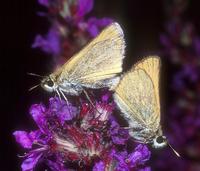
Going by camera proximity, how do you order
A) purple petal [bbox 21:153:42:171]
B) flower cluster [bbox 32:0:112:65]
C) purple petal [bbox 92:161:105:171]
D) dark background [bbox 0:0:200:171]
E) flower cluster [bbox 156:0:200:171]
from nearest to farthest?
1. purple petal [bbox 92:161:105:171]
2. purple petal [bbox 21:153:42:171]
3. flower cluster [bbox 32:0:112:65]
4. flower cluster [bbox 156:0:200:171]
5. dark background [bbox 0:0:200:171]

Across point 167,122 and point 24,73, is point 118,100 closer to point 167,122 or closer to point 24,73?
point 167,122

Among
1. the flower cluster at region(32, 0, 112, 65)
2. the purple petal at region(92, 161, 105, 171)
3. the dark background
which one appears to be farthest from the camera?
the dark background

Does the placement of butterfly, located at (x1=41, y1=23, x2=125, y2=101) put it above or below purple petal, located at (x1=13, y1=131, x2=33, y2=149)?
above

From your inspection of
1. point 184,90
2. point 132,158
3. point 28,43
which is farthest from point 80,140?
point 28,43

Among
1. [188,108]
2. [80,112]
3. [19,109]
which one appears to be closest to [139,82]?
[80,112]

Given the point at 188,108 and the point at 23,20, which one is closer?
the point at 188,108

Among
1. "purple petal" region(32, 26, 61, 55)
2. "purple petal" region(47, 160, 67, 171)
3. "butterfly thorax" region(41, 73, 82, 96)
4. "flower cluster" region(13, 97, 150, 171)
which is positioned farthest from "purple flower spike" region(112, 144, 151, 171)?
"purple petal" region(32, 26, 61, 55)

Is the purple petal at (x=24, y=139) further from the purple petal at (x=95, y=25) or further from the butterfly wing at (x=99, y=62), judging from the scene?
the purple petal at (x=95, y=25)

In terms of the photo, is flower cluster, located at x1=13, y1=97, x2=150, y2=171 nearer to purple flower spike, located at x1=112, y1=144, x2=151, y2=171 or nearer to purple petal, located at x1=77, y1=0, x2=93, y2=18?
purple flower spike, located at x1=112, y1=144, x2=151, y2=171
